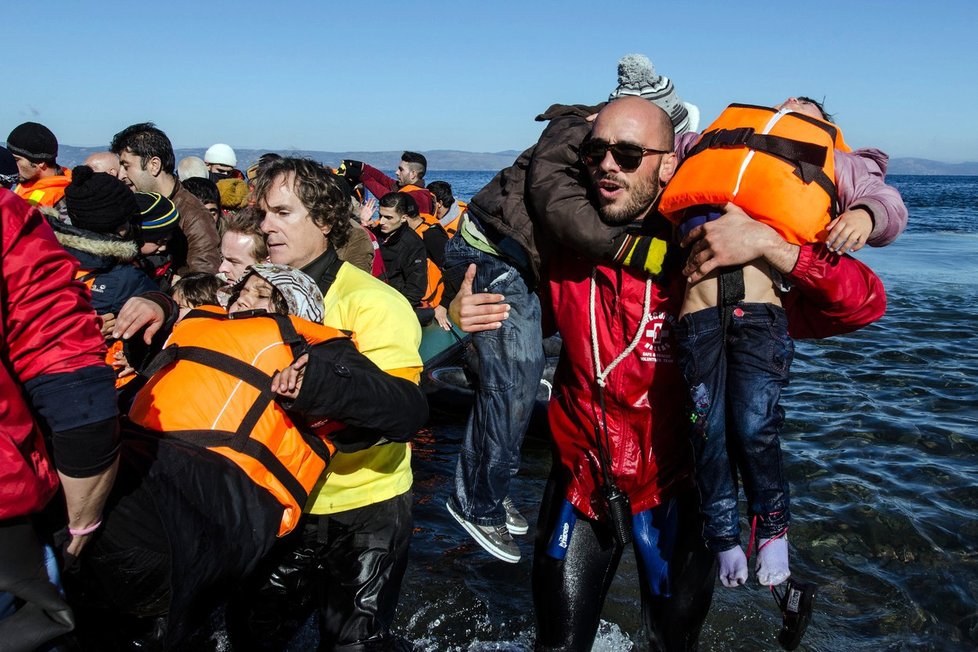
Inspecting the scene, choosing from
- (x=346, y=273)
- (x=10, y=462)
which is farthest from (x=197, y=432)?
(x=346, y=273)

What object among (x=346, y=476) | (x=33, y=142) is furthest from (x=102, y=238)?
(x=33, y=142)

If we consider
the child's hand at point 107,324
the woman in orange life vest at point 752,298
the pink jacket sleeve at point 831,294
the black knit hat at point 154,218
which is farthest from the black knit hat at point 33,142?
the pink jacket sleeve at point 831,294

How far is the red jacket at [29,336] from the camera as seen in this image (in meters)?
2.10

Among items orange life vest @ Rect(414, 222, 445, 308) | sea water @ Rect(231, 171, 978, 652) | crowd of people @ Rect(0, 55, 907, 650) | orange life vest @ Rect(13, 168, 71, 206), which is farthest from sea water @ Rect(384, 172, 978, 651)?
orange life vest @ Rect(13, 168, 71, 206)

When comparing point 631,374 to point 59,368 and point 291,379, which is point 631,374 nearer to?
point 291,379

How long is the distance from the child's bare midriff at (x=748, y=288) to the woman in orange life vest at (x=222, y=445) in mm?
1139

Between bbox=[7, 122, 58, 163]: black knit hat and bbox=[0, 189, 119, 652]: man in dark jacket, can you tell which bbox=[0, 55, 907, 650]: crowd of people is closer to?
bbox=[0, 189, 119, 652]: man in dark jacket

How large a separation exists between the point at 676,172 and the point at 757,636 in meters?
3.23

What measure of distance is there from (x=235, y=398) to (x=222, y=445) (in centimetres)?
16

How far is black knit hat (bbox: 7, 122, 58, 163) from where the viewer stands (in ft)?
21.5

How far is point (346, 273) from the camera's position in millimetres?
3691

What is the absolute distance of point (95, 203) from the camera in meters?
4.66

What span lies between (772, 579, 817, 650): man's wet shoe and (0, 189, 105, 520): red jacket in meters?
2.47

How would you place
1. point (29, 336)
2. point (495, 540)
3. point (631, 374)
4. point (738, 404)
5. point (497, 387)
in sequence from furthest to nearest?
point (495, 540), point (497, 387), point (631, 374), point (738, 404), point (29, 336)
